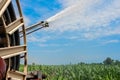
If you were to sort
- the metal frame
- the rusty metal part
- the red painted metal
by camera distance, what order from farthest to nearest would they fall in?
the rusty metal part < the metal frame < the red painted metal

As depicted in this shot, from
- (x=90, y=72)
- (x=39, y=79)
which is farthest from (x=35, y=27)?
(x=90, y=72)

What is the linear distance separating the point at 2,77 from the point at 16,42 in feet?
9.40

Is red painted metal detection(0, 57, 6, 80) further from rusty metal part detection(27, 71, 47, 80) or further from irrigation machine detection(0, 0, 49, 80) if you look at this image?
rusty metal part detection(27, 71, 47, 80)

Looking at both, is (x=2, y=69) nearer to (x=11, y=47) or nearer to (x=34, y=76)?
(x=11, y=47)

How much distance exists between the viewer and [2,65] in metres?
7.58

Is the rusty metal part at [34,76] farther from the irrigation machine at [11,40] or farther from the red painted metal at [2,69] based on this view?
the red painted metal at [2,69]

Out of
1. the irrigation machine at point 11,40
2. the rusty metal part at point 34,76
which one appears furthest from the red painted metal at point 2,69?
the rusty metal part at point 34,76

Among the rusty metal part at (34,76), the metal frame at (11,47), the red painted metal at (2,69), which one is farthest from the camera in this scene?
the rusty metal part at (34,76)

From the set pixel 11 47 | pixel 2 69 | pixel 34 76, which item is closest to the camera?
pixel 2 69

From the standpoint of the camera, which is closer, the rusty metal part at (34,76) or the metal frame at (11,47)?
the metal frame at (11,47)

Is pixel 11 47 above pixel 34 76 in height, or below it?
above

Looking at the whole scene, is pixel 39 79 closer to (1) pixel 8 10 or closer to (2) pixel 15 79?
(2) pixel 15 79

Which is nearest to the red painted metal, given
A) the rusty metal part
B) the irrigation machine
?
the irrigation machine

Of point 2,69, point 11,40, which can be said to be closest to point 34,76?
point 11,40
